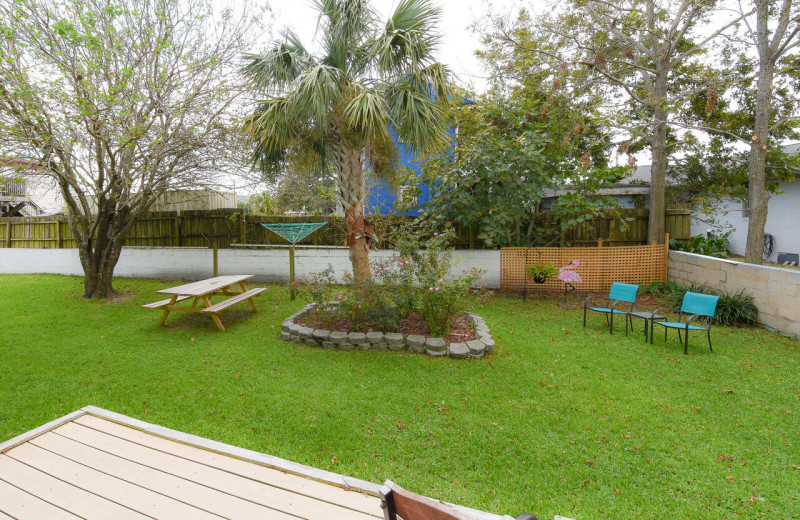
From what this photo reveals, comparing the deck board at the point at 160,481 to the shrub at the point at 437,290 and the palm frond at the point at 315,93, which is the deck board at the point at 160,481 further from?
the palm frond at the point at 315,93

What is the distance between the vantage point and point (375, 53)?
5293 mm

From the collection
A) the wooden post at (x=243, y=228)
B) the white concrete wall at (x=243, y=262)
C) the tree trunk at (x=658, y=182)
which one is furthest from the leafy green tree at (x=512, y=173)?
the wooden post at (x=243, y=228)

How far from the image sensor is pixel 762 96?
20.5ft

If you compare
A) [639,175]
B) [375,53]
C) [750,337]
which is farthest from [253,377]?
[639,175]

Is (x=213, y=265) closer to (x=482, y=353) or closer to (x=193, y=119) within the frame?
(x=193, y=119)

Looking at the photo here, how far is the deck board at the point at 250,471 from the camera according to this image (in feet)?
6.34

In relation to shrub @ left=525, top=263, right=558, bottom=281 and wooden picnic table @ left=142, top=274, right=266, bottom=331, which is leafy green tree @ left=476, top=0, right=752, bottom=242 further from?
wooden picnic table @ left=142, top=274, right=266, bottom=331

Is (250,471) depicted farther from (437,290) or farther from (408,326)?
(408,326)

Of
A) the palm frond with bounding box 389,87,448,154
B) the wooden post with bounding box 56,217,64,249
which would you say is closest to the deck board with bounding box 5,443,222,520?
the palm frond with bounding box 389,87,448,154

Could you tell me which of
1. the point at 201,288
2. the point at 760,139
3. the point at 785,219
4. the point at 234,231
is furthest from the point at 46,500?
the point at 785,219

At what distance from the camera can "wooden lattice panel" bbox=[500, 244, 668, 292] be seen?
8055 mm

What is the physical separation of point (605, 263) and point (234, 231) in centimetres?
933

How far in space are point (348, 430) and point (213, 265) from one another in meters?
7.75

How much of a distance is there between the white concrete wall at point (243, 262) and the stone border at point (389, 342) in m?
3.62
